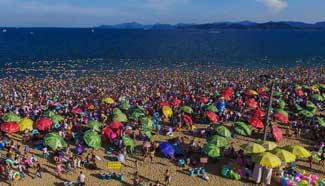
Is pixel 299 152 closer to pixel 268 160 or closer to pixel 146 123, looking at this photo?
pixel 268 160

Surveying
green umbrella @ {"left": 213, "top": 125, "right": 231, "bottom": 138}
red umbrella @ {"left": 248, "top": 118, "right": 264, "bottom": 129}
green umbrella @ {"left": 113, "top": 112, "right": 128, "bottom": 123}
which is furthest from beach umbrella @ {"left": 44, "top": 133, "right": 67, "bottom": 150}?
red umbrella @ {"left": 248, "top": 118, "right": 264, "bottom": 129}

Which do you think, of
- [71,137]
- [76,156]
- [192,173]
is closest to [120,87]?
[71,137]

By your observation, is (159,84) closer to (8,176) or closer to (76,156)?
(76,156)

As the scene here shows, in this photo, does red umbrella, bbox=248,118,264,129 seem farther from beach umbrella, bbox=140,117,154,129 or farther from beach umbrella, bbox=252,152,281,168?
beach umbrella, bbox=140,117,154,129

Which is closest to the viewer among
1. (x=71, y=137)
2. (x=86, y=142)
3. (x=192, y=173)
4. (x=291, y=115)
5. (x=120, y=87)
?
(x=192, y=173)

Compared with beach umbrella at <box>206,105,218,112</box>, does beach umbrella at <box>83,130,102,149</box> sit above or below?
below

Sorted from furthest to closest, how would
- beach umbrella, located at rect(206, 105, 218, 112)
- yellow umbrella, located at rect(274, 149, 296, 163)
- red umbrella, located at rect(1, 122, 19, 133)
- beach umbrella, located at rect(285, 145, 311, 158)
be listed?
beach umbrella, located at rect(206, 105, 218, 112)
red umbrella, located at rect(1, 122, 19, 133)
beach umbrella, located at rect(285, 145, 311, 158)
yellow umbrella, located at rect(274, 149, 296, 163)

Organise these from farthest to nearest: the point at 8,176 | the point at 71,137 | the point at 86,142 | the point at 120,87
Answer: the point at 120,87 < the point at 71,137 < the point at 86,142 < the point at 8,176
